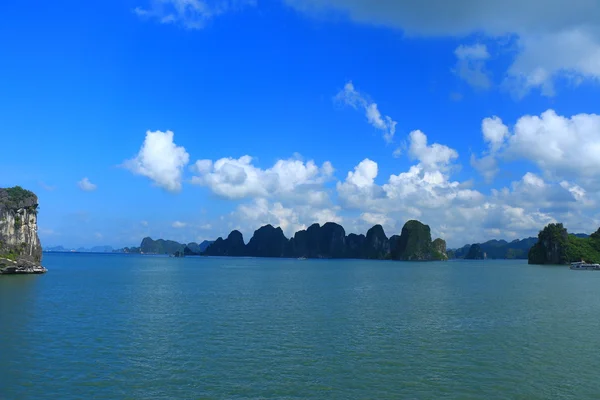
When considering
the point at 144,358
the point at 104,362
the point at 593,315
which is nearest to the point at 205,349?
the point at 144,358

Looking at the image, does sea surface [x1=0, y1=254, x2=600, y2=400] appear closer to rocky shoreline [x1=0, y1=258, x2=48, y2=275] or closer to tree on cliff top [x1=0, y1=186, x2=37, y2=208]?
rocky shoreline [x1=0, y1=258, x2=48, y2=275]

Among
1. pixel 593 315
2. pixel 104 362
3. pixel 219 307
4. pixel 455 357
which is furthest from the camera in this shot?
pixel 219 307

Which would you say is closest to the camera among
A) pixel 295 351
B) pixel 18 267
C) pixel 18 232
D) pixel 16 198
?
pixel 295 351

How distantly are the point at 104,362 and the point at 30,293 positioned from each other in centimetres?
6908

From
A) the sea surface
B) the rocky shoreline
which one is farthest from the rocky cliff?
the sea surface

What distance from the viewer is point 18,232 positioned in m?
148

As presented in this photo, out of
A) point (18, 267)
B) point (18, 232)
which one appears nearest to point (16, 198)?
point (18, 232)

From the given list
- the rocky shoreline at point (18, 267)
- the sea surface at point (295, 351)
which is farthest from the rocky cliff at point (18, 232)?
the sea surface at point (295, 351)

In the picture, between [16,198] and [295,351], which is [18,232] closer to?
[16,198]

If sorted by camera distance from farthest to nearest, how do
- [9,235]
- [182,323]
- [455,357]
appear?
[9,235], [182,323], [455,357]

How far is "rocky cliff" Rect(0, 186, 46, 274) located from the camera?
472ft

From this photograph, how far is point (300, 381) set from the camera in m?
34.4

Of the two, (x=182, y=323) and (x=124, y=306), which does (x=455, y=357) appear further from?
(x=124, y=306)

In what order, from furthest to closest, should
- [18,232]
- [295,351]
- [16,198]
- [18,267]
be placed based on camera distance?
[16,198]
[18,267]
[18,232]
[295,351]
